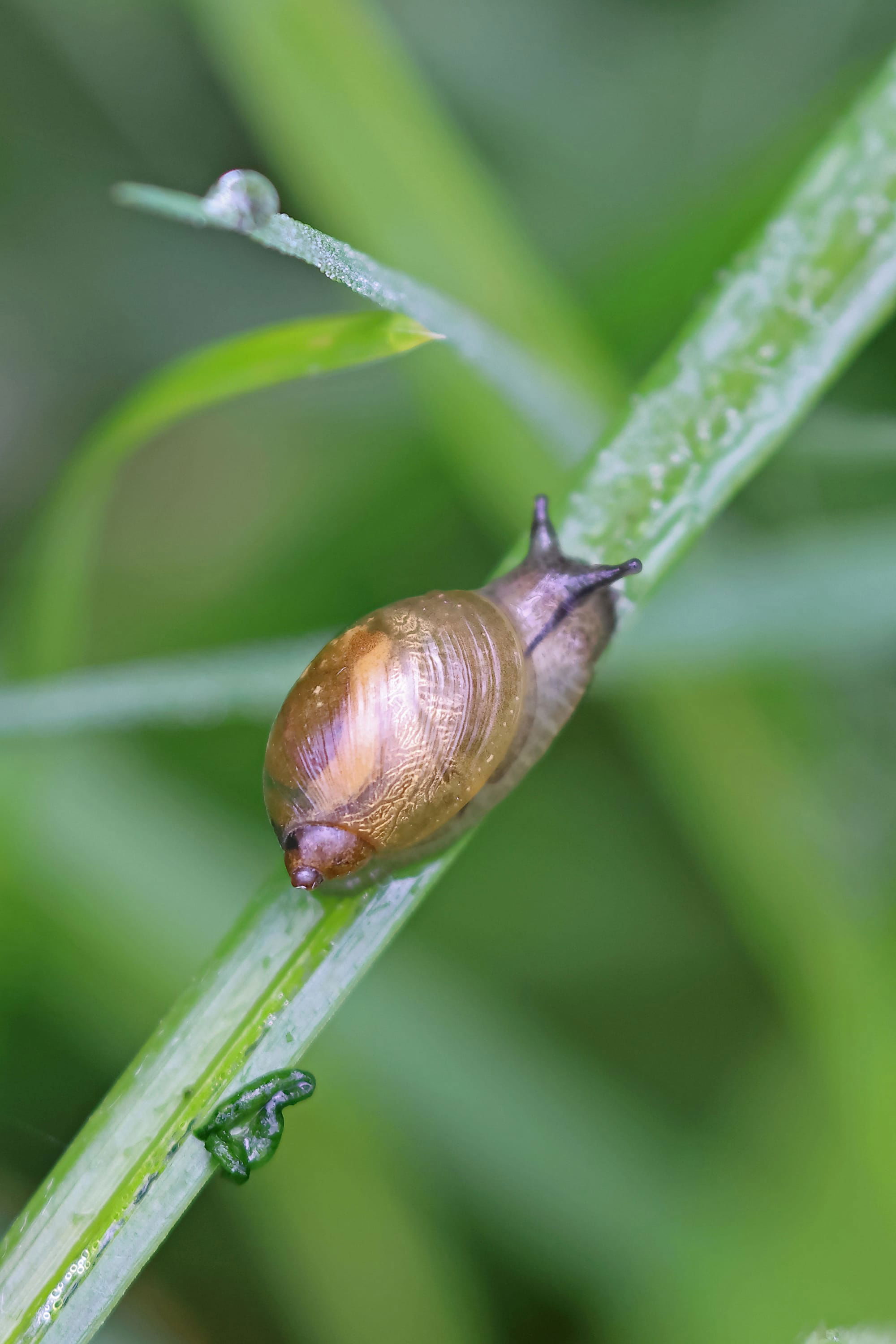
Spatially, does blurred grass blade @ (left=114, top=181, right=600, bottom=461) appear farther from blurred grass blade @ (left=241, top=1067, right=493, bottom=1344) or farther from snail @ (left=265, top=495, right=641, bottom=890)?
blurred grass blade @ (left=241, top=1067, right=493, bottom=1344)

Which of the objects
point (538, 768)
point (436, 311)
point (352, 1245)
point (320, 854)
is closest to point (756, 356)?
point (436, 311)

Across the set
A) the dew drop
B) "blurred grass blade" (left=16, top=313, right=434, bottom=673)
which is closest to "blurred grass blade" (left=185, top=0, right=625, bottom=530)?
"blurred grass blade" (left=16, top=313, right=434, bottom=673)

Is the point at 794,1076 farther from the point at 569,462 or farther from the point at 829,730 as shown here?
the point at 569,462

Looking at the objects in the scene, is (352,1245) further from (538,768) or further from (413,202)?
(413,202)

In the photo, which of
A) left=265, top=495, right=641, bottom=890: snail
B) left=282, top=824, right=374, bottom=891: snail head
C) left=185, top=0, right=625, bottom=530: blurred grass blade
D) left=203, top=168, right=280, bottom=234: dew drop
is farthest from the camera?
left=185, top=0, right=625, bottom=530: blurred grass blade

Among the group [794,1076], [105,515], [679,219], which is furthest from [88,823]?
→ [679,219]

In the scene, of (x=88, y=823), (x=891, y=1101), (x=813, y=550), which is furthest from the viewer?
(x=88, y=823)

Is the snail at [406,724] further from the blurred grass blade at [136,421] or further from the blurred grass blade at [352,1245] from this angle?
the blurred grass blade at [352,1245]
